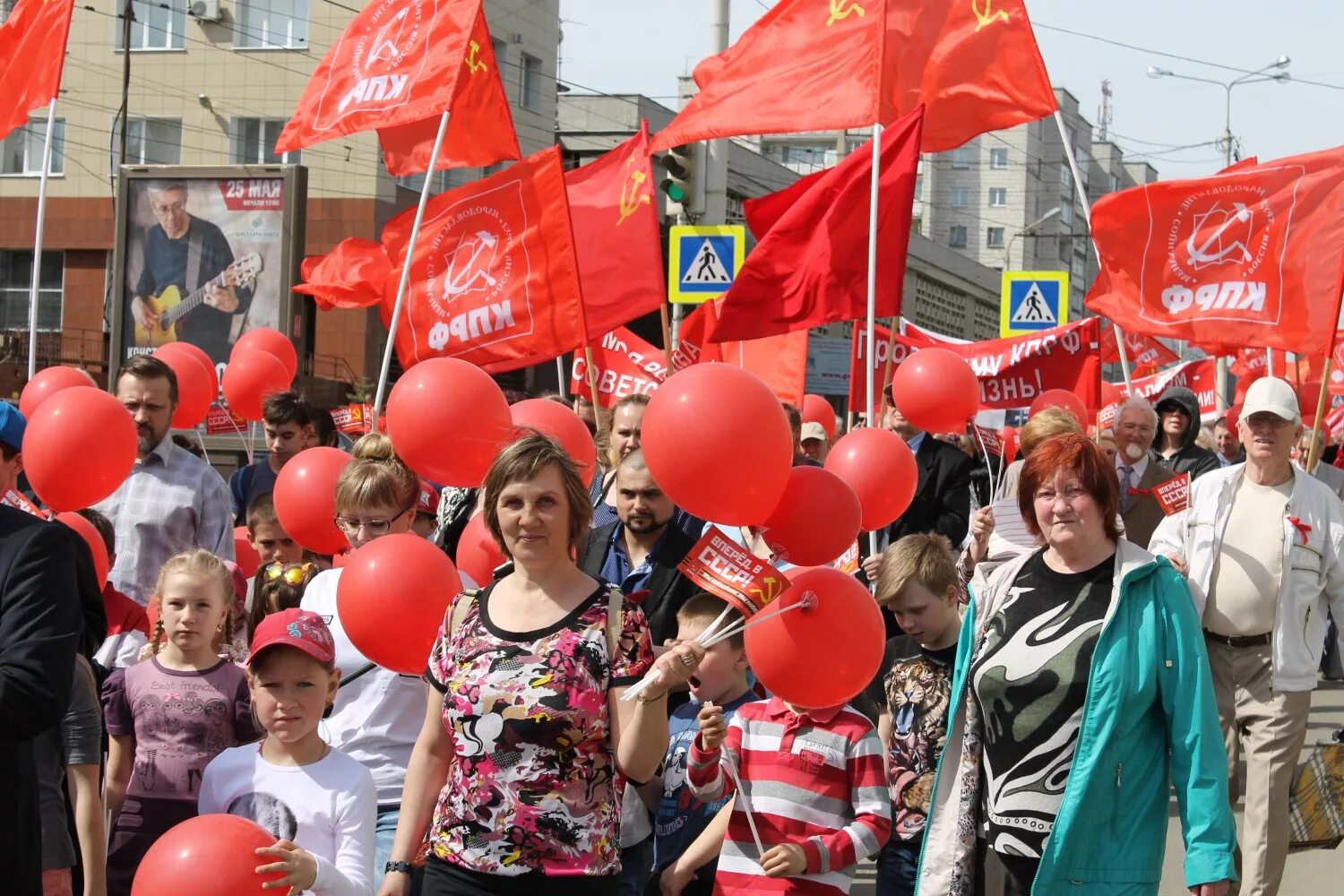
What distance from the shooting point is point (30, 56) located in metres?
11.5

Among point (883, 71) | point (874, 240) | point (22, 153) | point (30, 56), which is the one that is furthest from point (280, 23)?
point (874, 240)

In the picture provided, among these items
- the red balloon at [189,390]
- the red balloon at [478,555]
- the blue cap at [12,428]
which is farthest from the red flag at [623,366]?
the blue cap at [12,428]

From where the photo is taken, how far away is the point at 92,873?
4.57 meters

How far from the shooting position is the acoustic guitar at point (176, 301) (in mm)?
14258

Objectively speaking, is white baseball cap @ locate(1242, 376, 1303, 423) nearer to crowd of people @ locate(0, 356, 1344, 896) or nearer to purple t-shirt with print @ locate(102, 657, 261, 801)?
crowd of people @ locate(0, 356, 1344, 896)

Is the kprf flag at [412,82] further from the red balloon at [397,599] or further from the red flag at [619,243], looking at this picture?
the red balloon at [397,599]

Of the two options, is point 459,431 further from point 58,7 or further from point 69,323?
point 69,323

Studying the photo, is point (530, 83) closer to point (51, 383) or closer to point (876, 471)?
point (51, 383)

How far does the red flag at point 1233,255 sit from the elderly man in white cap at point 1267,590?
2.18m

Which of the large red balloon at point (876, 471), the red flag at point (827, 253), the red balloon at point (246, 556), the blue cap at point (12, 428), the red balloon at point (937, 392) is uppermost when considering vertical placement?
the red flag at point (827, 253)

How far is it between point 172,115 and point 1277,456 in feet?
107

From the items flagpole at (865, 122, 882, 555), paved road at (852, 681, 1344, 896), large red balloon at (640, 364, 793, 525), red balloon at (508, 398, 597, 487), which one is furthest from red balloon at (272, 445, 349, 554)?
flagpole at (865, 122, 882, 555)

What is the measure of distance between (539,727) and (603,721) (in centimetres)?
15

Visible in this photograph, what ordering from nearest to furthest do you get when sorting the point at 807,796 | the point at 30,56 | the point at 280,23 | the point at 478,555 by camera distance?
1. the point at 807,796
2. the point at 478,555
3. the point at 30,56
4. the point at 280,23
